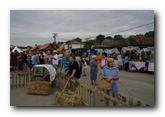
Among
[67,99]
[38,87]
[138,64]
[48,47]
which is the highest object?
[48,47]

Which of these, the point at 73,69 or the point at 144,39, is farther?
the point at 73,69

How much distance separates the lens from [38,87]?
183 inches

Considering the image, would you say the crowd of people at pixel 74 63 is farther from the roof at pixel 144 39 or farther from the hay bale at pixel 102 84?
the roof at pixel 144 39

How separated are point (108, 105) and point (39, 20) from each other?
3.74 feet

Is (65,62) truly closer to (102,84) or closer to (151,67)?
(102,84)

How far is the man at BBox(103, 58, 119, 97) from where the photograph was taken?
4578 mm

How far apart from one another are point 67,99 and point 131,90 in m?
0.67

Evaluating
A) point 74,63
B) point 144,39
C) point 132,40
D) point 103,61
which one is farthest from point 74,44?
point 144,39

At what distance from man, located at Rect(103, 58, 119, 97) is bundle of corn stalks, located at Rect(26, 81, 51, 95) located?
2.02 feet

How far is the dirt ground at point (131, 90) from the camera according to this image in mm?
4539

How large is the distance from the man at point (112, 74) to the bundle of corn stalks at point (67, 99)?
372 mm

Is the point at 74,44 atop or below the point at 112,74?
atop

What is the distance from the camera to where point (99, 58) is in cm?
459
